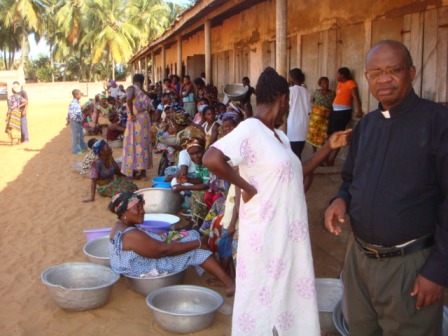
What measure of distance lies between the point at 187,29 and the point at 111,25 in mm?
30912

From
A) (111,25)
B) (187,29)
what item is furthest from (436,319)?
(111,25)

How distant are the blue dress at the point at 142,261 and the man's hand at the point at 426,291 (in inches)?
94.2

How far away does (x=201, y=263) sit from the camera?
13.8 ft

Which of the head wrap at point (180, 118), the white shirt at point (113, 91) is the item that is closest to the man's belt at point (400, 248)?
the head wrap at point (180, 118)

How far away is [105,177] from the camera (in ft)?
25.1

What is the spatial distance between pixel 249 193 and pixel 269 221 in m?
0.18

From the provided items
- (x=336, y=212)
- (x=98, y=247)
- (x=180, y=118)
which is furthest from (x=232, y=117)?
(x=336, y=212)

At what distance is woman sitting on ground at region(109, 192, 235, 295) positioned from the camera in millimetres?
3992

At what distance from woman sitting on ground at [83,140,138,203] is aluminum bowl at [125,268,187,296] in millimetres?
3247

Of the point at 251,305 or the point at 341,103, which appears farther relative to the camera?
the point at 341,103

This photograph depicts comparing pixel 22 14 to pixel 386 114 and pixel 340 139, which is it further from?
pixel 386 114

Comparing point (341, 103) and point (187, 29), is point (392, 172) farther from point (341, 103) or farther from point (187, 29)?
point (187, 29)

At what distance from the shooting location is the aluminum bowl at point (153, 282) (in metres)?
4.08

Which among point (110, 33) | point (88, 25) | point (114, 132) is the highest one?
point (88, 25)
